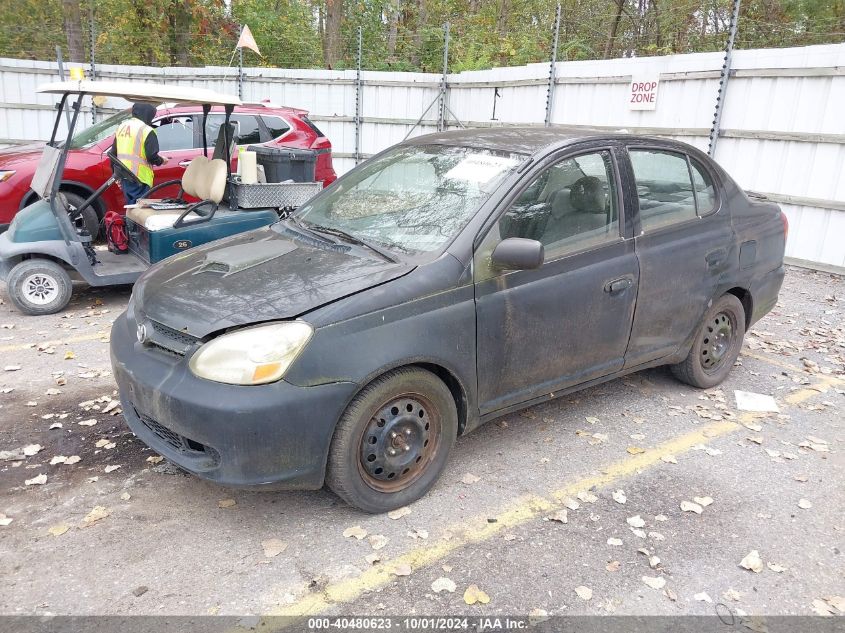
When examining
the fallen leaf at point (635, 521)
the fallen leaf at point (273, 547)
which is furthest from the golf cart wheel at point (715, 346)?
the fallen leaf at point (273, 547)

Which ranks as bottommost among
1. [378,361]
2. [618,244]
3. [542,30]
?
[378,361]

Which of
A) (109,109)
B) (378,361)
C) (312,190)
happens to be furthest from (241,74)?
(378,361)

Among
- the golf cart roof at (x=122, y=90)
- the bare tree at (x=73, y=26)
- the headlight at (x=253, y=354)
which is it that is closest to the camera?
the headlight at (x=253, y=354)

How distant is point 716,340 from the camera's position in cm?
505

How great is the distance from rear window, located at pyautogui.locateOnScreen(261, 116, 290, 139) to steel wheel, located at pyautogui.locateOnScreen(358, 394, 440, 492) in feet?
24.0

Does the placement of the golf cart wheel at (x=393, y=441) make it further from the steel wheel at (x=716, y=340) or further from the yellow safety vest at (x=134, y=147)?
the yellow safety vest at (x=134, y=147)

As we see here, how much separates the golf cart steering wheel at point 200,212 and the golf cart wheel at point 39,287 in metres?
1.34

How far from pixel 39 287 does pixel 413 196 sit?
4.37 meters

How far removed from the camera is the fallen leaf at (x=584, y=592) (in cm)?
292

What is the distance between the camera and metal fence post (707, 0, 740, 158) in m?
9.10

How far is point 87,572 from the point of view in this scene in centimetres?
295

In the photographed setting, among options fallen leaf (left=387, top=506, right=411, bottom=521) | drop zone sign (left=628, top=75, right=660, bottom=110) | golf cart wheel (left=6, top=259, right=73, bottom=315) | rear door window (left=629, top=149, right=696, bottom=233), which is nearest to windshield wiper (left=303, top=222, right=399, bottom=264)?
fallen leaf (left=387, top=506, right=411, bottom=521)

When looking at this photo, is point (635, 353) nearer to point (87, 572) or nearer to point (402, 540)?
point (402, 540)

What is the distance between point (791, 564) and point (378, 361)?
7.16 ft
